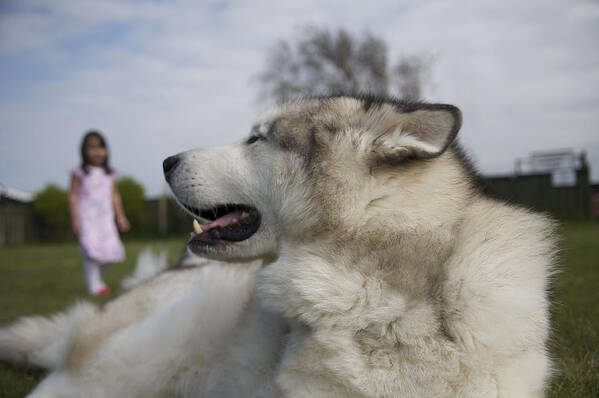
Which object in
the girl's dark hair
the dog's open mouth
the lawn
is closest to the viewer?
the dog's open mouth

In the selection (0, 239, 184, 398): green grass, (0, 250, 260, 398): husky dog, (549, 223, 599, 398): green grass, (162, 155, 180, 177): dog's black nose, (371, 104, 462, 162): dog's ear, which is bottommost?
(0, 239, 184, 398): green grass

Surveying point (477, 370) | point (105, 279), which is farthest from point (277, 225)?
point (105, 279)

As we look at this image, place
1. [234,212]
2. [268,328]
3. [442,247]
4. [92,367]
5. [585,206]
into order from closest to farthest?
1. [442,247]
2. [268,328]
3. [234,212]
4. [92,367]
5. [585,206]

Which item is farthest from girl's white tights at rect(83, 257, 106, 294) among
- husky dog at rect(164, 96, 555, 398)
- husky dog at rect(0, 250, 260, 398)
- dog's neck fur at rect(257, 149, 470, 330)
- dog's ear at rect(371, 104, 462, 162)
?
dog's ear at rect(371, 104, 462, 162)

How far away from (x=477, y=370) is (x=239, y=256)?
101 centimetres

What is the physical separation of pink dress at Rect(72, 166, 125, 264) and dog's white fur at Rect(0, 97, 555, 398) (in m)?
5.00

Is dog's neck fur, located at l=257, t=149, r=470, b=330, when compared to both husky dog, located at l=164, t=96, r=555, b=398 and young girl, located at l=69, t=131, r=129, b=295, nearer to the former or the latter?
husky dog, located at l=164, t=96, r=555, b=398

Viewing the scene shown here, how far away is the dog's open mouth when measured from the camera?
6.97 feet

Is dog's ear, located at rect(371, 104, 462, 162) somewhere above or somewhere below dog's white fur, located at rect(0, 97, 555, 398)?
above

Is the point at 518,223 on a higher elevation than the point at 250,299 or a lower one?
higher

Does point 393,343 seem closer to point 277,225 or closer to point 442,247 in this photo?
point 442,247

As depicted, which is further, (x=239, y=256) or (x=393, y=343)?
(x=239, y=256)

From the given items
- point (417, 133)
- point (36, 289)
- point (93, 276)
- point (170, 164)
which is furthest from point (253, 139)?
point (36, 289)

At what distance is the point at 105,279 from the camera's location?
8.73 metres
